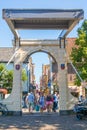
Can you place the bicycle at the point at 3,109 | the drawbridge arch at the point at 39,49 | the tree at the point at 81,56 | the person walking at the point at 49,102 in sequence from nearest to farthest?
1. the drawbridge arch at the point at 39,49
2. the bicycle at the point at 3,109
3. the person walking at the point at 49,102
4. the tree at the point at 81,56

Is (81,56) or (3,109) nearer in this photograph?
(3,109)

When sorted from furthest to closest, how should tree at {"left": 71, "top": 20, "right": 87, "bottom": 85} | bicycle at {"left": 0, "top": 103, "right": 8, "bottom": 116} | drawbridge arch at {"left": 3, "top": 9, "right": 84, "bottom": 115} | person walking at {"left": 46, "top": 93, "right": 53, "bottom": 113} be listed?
tree at {"left": 71, "top": 20, "right": 87, "bottom": 85} → person walking at {"left": 46, "top": 93, "right": 53, "bottom": 113} → bicycle at {"left": 0, "top": 103, "right": 8, "bottom": 116} → drawbridge arch at {"left": 3, "top": 9, "right": 84, "bottom": 115}

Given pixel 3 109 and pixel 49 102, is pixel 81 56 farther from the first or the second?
pixel 3 109

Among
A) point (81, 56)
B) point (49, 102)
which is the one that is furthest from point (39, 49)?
point (81, 56)

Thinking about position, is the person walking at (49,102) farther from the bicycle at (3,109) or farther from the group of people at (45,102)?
the bicycle at (3,109)

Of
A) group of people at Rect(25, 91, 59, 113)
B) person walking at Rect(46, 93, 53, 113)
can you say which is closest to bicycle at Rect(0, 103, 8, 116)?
group of people at Rect(25, 91, 59, 113)

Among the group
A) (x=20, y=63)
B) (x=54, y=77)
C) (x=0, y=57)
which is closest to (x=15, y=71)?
(x=20, y=63)

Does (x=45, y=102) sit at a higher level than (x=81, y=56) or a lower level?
lower

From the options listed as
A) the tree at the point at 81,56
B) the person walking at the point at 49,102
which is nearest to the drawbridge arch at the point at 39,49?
the person walking at the point at 49,102

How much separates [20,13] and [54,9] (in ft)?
6.40

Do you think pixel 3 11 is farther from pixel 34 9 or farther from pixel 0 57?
pixel 0 57

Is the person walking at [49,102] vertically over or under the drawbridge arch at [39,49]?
under

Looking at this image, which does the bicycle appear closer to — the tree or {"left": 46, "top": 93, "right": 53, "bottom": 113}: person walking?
{"left": 46, "top": 93, "right": 53, "bottom": 113}: person walking

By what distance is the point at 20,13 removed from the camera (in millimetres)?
20766
